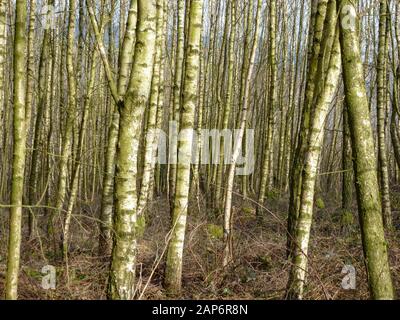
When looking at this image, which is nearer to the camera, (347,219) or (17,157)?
(17,157)

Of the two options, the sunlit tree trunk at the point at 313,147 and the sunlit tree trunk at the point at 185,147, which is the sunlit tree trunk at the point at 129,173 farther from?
the sunlit tree trunk at the point at 313,147

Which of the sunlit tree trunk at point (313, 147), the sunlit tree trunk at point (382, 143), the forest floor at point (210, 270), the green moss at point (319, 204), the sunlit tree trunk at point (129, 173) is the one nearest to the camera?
the sunlit tree trunk at point (129, 173)

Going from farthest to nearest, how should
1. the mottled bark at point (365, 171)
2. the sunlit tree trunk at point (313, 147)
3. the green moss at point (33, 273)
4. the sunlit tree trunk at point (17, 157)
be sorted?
the green moss at point (33, 273)
the sunlit tree trunk at point (313, 147)
the sunlit tree trunk at point (17, 157)
the mottled bark at point (365, 171)

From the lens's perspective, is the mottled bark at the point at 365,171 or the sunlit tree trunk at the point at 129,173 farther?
the sunlit tree trunk at the point at 129,173

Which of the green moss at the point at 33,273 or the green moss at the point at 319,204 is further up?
→ the green moss at the point at 319,204

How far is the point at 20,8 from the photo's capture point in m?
2.99

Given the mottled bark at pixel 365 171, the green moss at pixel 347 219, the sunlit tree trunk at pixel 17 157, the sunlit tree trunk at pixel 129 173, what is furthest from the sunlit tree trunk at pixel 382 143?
the sunlit tree trunk at pixel 17 157

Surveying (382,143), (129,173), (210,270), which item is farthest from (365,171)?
(382,143)

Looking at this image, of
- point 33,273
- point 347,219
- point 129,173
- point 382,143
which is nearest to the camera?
point 129,173

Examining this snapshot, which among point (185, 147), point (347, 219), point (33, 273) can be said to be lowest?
point (33, 273)

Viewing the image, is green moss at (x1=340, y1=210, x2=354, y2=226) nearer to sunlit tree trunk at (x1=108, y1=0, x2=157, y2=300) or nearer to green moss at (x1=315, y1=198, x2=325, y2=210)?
green moss at (x1=315, y1=198, x2=325, y2=210)

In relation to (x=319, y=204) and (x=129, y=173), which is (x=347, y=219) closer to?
(x=319, y=204)
